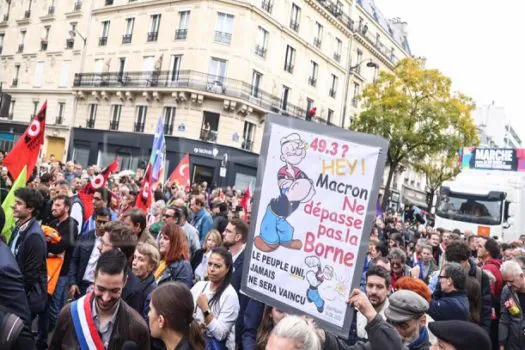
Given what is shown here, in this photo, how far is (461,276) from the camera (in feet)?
15.0

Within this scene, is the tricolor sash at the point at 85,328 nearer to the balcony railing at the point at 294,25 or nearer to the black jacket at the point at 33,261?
the black jacket at the point at 33,261

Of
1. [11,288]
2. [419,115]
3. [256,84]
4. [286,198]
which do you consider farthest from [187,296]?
[419,115]

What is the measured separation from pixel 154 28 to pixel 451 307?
29.0m

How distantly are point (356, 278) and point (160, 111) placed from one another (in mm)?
27335

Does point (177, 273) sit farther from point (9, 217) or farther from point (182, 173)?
point (182, 173)

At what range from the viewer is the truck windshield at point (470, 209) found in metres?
16.7

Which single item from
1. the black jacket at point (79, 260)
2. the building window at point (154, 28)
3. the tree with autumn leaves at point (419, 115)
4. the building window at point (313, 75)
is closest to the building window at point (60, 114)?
the building window at point (154, 28)

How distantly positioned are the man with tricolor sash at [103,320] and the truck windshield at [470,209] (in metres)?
16.1

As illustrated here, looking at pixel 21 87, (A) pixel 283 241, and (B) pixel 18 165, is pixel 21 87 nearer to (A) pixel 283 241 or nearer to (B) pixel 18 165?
(B) pixel 18 165

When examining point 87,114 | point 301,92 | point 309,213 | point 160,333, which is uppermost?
point 301,92

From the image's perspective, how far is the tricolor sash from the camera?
2941mm

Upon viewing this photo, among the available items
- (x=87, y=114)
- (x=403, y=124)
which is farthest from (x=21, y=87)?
(x=403, y=124)

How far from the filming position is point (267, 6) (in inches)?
1172

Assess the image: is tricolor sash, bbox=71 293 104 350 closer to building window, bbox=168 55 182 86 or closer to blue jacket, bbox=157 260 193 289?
blue jacket, bbox=157 260 193 289
